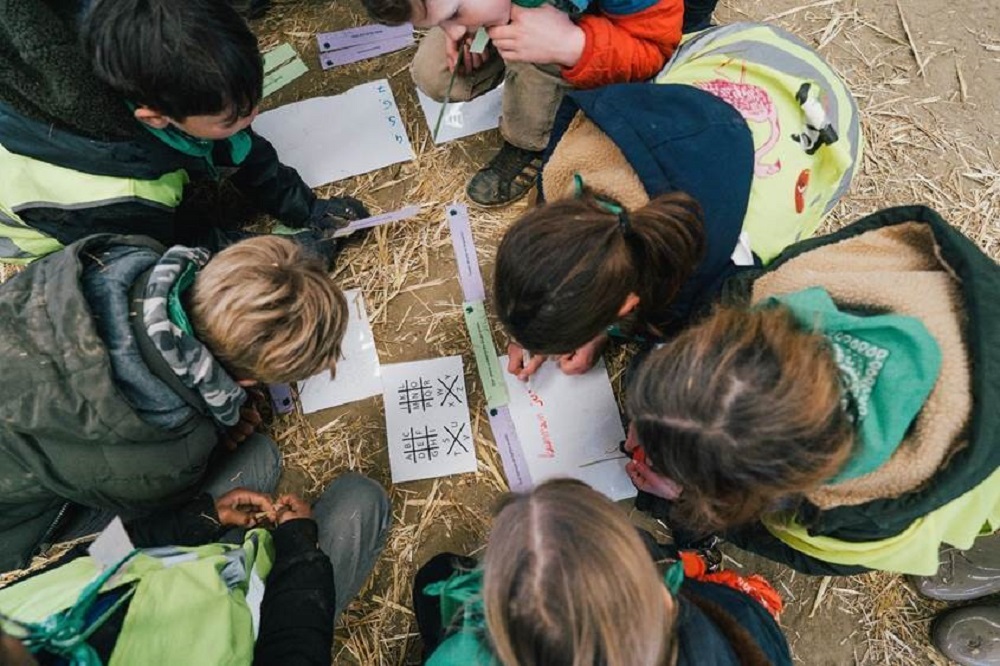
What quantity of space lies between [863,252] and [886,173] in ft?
4.23

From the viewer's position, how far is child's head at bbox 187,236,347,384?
1.40 metres

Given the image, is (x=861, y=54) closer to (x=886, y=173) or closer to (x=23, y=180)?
(x=886, y=173)

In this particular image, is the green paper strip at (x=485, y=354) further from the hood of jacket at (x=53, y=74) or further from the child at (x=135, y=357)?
the hood of jacket at (x=53, y=74)

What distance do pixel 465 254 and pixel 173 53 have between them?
41.7 inches

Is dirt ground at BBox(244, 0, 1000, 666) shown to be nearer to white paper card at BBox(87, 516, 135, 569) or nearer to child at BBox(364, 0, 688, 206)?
child at BBox(364, 0, 688, 206)

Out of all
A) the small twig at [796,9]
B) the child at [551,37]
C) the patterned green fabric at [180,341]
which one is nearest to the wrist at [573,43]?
the child at [551,37]

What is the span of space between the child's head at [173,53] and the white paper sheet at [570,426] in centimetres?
106

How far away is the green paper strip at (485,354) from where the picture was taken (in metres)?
2.03

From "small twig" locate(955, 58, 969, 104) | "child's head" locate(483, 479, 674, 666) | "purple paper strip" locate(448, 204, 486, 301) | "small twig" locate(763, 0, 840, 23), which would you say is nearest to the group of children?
"child's head" locate(483, 479, 674, 666)

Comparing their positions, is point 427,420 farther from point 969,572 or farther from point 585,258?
point 969,572

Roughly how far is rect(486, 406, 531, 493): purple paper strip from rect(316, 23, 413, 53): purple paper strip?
1.51m

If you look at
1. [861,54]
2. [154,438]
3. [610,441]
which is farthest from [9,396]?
[861,54]

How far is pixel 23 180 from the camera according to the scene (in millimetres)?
1621

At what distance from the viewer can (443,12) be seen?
1.65 metres
